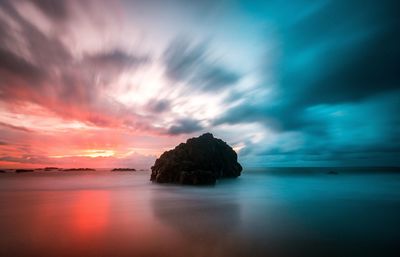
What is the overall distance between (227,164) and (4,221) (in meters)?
79.9

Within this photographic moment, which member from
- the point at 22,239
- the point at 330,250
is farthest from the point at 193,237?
the point at 22,239

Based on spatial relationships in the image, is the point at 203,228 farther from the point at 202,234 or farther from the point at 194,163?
the point at 194,163

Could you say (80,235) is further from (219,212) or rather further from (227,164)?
(227,164)

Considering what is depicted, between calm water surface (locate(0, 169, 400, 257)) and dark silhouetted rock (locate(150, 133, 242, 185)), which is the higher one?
dark silhouetted rock (locate(150, 133, 242, 185))

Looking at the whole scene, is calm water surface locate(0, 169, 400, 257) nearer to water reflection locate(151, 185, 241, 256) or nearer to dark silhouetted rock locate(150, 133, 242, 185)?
water reflection locate(151, 185, 241, 256)

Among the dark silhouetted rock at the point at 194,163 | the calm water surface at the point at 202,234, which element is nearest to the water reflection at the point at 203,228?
the calm water surface at the point at 202,234

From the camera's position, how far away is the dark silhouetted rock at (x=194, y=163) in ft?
186

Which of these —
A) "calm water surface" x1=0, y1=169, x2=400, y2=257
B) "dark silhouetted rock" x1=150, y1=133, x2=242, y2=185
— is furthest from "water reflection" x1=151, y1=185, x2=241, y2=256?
"dark silhouetted rock" x1=150, y1=133, x2=242, y2=185

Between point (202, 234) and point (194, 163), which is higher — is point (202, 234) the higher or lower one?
the lower one

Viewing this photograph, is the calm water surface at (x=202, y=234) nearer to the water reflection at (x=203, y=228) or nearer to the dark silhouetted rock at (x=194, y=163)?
the water reflection at (x=203, y=228)

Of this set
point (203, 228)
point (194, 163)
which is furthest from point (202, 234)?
point (194, 163)

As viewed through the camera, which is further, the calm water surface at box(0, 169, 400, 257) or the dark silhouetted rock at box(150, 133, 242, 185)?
the dark silhouetted rock at box(150, 133, 242, 185)

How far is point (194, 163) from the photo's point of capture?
67250 mm

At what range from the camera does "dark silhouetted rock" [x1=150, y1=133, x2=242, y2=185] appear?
56.6 m
